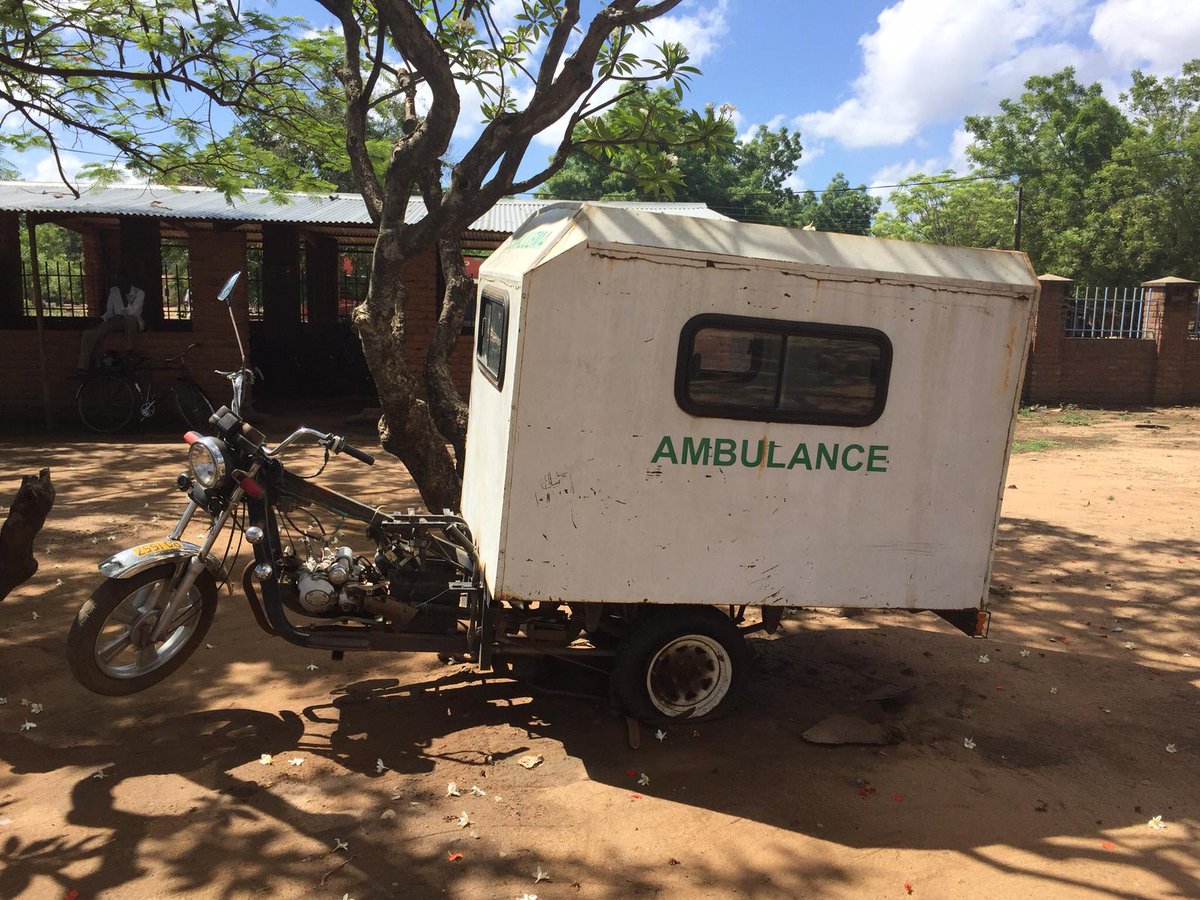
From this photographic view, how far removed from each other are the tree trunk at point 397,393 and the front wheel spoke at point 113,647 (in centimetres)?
240

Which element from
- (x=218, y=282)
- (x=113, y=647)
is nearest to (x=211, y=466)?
(x=113, y=647)

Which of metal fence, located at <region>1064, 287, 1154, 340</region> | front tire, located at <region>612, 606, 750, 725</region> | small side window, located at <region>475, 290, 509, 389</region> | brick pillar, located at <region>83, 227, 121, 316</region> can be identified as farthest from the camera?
brick pillar, located at <region>83, 227, 121, 316</region>

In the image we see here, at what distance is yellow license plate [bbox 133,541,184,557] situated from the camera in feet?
12.2

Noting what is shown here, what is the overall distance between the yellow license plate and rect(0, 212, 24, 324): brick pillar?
1147 centimetres

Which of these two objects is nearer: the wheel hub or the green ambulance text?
the green ambulance text

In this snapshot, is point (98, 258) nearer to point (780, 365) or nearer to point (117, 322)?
point (117, 322)

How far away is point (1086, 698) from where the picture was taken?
15.3ft

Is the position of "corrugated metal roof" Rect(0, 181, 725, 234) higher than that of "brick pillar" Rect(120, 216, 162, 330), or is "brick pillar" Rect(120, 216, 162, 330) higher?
"corrugated metal roof" Rect(0, 181, 725, 234)

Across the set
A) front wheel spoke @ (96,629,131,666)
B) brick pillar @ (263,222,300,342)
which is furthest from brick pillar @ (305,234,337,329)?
front wheel spoke @ (96,629,131,666)

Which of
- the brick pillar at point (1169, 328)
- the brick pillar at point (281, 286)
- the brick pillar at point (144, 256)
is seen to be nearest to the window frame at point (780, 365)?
the brick pillar at point (144, 256)

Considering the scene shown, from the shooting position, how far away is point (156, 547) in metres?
3.78

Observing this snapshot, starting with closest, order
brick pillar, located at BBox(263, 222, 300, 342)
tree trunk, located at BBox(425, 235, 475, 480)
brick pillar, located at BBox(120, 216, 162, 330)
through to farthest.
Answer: tree trunk, located at BBox(425, 235, 475, 480) < brick pillar, located at BBox(120, 216, 162, 330) < brick pillar, located at BBox(263, 222, 300, 342)

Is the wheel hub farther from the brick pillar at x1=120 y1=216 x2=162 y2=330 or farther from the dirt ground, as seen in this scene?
the brick pillar at x1=120 y1=216 x2=162 y2=330

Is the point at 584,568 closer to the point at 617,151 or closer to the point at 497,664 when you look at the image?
the point at 497,664
